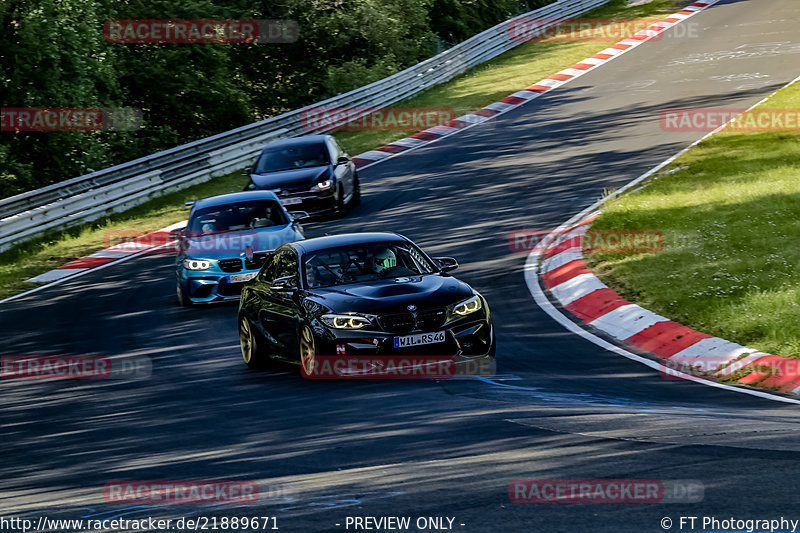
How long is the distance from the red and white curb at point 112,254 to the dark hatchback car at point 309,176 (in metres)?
2.44

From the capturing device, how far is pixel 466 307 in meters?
10.1

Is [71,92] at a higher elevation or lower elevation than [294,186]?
higher

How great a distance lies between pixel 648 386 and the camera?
31.4ft

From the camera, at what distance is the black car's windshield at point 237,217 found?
15992 mm

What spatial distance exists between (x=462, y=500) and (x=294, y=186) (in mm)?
14996

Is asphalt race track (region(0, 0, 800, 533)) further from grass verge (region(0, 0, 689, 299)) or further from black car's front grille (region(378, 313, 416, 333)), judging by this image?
grass verge (region(0, 0, 689, 299))

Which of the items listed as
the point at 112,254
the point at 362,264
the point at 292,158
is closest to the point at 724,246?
the point at 362,264

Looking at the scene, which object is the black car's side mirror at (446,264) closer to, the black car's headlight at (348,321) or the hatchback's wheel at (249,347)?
the black car's headlight at (348,321)

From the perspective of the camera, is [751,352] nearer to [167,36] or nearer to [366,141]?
[366,141]

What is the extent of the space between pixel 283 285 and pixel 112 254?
1071 cm

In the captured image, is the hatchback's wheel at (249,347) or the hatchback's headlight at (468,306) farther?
the hatchback's wheel at (249,347)

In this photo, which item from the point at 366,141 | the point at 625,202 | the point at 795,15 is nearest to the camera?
the point at 625,202

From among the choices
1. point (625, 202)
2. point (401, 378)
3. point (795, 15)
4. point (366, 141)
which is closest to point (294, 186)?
point (625, 202)

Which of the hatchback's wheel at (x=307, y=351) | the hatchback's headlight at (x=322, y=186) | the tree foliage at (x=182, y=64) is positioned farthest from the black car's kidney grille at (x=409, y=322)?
the tree foliage at (x=182, y=64)
